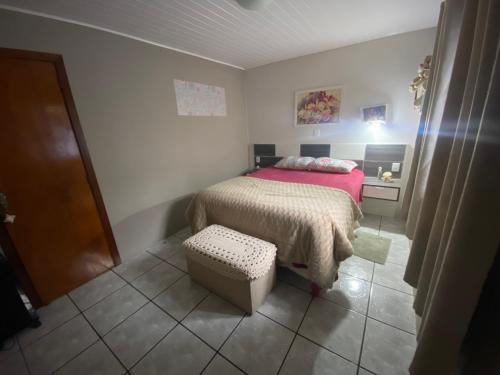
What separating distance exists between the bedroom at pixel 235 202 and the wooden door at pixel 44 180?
12 mm

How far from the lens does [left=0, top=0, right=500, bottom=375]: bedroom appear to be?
2.07 feet

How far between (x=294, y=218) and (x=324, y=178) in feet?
3.79

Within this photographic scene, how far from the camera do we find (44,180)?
1.68m

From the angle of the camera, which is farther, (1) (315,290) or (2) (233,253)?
(1) (315,290)

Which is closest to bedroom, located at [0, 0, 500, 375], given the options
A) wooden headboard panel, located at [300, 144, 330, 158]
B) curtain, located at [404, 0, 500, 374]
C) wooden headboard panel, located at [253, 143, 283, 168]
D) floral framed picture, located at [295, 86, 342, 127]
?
curtain, located at [404, 0, 500, 374]

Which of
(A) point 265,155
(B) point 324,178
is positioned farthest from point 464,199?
(A) point 265,155

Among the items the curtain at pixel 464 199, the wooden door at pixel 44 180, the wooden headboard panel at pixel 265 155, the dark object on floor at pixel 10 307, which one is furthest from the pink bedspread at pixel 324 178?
the dark object on floor at pixel 10 307

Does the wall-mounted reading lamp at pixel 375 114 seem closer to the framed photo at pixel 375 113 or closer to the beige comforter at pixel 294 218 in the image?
the framed photo at pixel 375 113

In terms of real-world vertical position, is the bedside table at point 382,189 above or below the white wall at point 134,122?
below

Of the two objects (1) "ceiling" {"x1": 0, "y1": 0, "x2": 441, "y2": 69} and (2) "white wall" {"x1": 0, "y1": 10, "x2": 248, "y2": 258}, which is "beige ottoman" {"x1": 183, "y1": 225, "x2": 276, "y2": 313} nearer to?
(2) "white wall" {"x1": 0, "y1": 10, "x2": 248, "y2": 258}

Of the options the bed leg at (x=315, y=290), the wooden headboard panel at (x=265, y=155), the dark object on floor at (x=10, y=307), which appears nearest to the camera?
the dark object on floor at (x=10, y=307)

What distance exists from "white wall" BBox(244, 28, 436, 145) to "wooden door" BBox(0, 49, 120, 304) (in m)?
2.75

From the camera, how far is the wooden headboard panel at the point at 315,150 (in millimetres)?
3211

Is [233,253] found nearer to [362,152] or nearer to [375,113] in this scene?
[362,152]
